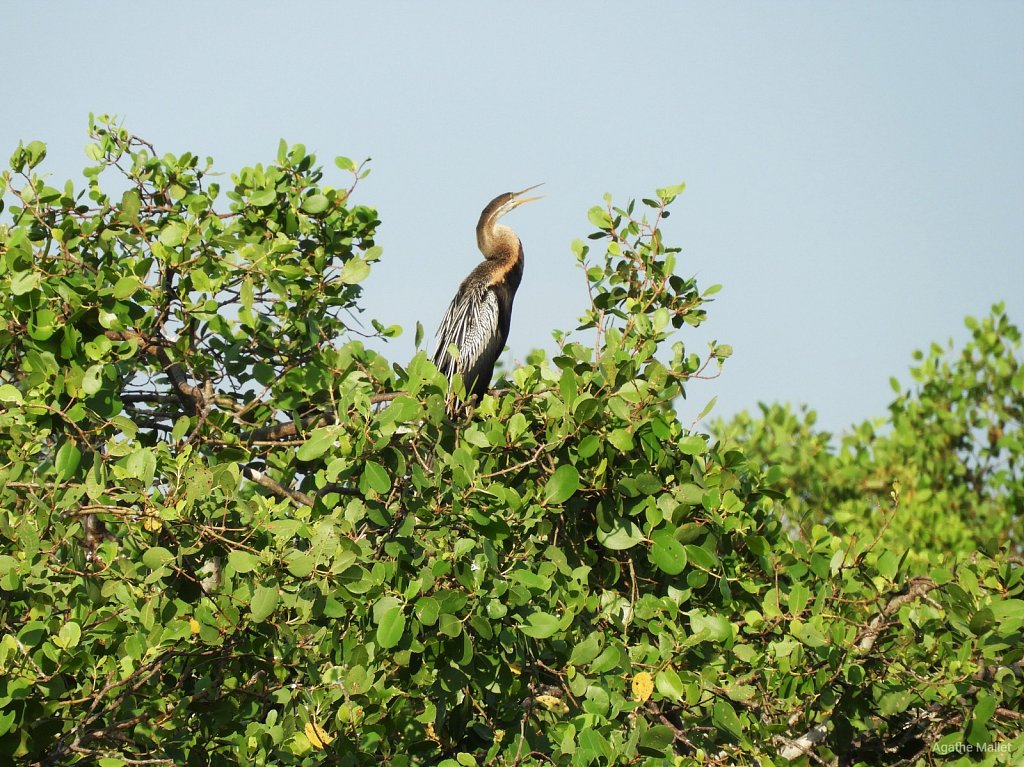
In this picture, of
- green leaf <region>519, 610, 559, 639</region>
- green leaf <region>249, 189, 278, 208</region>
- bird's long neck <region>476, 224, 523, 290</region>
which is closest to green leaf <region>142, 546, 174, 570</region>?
green leaf <region>519, 610, 559, 639</region>

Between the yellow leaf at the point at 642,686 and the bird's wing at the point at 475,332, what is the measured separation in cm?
398

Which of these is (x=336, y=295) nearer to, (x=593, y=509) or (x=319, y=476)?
(x=319, y=476)

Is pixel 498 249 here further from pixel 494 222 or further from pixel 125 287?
pixel 125 287

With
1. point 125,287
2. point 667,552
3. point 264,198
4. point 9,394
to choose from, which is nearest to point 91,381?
point 9,394

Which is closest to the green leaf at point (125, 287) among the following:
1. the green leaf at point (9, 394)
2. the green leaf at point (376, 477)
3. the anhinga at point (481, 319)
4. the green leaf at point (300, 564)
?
the green leaf at point (9, 394)

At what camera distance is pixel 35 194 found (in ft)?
14.1

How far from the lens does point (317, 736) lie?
310 centimetres

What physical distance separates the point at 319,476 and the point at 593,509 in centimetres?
101

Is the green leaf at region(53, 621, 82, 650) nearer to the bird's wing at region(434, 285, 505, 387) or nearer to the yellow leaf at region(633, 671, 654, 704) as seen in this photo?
the yellow leaf at region(633, 671, 654, 704)

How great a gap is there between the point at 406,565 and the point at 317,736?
0.57m

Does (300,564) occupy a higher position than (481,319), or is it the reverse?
(481,319)

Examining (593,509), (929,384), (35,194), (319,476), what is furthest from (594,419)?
(929,384)

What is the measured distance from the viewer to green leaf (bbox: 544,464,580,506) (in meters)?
3.21

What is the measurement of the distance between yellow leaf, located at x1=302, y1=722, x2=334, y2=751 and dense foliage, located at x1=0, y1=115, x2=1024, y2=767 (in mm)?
14
